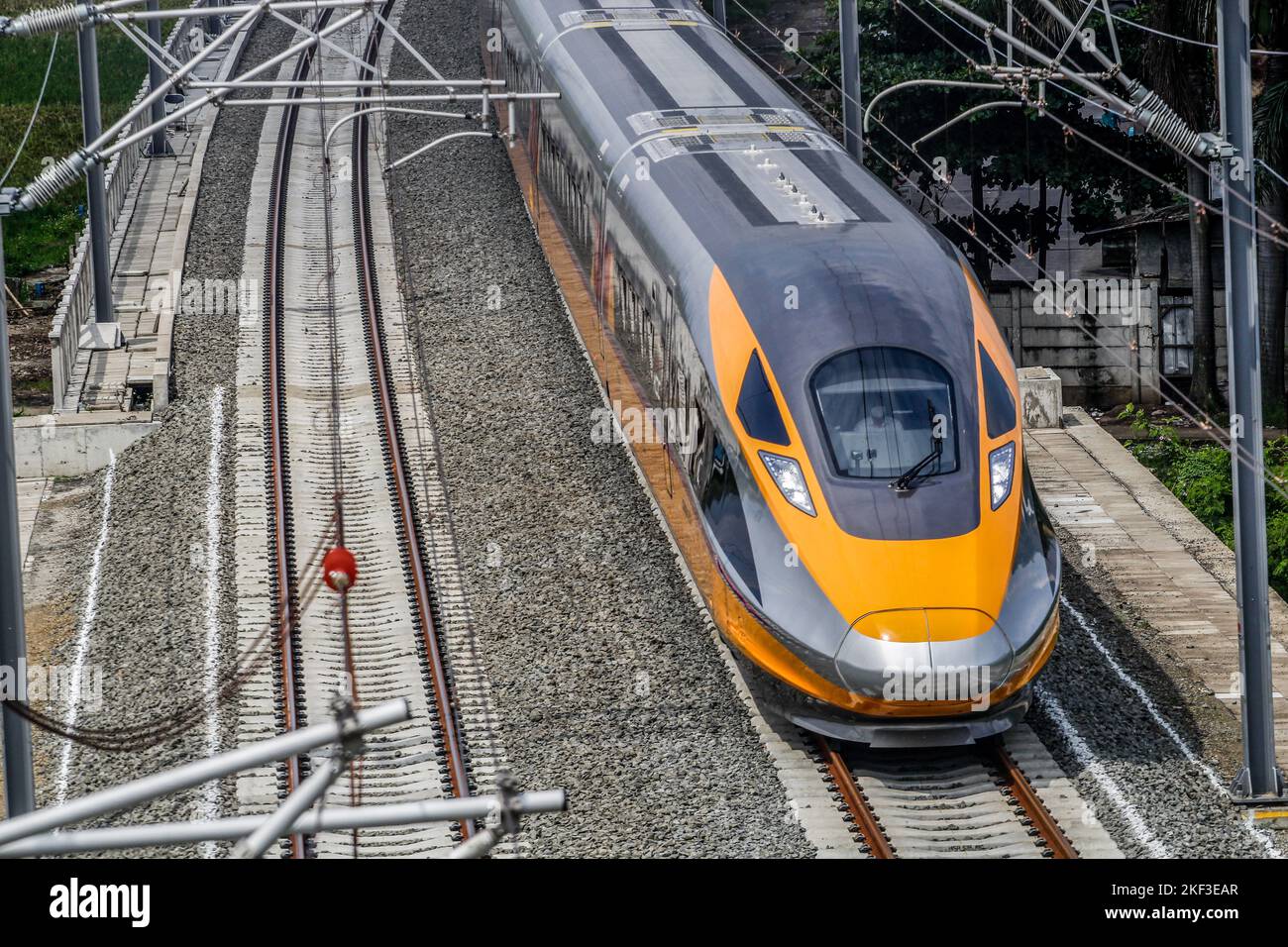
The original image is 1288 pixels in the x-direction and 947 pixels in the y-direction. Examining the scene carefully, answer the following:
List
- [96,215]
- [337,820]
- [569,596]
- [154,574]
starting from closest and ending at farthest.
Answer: [337,820], [569,596], [154,574], [96,215]

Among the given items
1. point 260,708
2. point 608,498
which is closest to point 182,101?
point 608,498

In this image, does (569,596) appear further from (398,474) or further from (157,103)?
(157,103)

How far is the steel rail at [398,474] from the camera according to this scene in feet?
→ 54.2

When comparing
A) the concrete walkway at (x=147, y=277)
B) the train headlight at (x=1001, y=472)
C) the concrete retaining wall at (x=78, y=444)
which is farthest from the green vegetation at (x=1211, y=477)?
the concrete walkway at (x=147, y=277)

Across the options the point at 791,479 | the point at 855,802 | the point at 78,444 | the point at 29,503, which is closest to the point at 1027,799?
the point at 855,802

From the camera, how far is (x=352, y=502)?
22344 mm

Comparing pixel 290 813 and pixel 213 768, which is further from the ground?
pixel 213 768

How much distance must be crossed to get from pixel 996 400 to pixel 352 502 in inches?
364

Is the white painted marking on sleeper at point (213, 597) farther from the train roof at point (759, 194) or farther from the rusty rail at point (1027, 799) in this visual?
the rusty rail at point (1027, 799)

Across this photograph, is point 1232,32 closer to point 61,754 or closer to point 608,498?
point 608,498

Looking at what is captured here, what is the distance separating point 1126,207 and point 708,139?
16.6 m

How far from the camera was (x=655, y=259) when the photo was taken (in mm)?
18984

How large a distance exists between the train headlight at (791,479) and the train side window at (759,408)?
16 cm

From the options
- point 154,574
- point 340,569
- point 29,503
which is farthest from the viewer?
point 29,503
